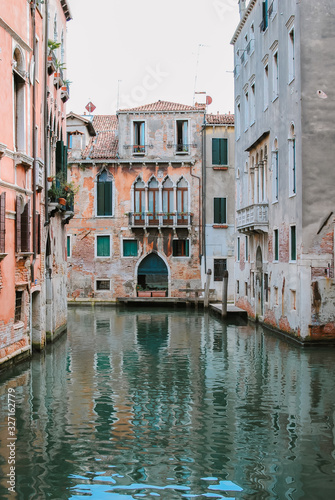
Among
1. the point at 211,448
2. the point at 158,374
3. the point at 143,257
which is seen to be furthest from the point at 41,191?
the point at 143,257

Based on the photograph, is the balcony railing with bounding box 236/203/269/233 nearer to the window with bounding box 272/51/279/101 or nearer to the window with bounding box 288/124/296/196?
the window with bounding box 288/124/296/196

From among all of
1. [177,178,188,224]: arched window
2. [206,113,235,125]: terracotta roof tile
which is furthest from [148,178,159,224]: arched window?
[206,113,235,125]: terracotta roof tile

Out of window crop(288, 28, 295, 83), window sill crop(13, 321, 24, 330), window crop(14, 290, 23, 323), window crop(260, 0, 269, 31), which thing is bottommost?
window sill crop(13, 321, 24, 330)

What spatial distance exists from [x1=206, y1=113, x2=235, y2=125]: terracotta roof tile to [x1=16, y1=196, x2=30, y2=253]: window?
67.4ft

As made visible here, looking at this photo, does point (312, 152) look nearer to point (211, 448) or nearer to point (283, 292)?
point (283, 292)

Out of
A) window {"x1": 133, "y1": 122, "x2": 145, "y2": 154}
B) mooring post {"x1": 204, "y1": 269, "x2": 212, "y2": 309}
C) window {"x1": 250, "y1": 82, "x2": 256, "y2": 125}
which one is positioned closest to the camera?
window {"x1": 250, "y1": 82, "x2": 256, "y2": 125}

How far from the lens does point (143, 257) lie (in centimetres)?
3272

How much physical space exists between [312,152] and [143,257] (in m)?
17.3

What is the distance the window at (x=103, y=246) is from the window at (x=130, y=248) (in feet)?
2.78

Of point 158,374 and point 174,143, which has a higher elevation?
point 174,143

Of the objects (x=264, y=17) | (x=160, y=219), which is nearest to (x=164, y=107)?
(x=160, y=219)

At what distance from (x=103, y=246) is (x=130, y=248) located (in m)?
1.36

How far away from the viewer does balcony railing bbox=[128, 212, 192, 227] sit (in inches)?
1271

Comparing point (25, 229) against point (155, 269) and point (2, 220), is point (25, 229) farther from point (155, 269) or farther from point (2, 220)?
point (155, 269)
